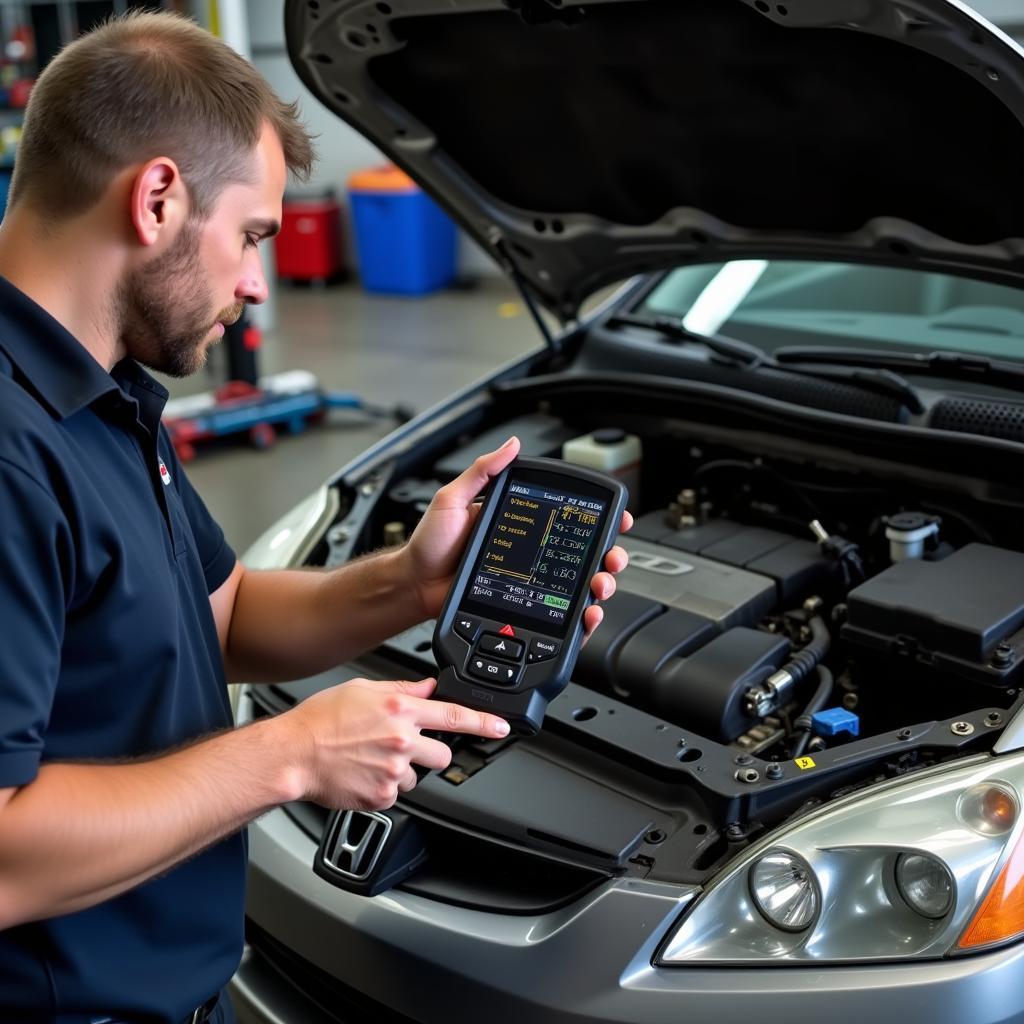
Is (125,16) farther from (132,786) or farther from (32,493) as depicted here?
(132,786)

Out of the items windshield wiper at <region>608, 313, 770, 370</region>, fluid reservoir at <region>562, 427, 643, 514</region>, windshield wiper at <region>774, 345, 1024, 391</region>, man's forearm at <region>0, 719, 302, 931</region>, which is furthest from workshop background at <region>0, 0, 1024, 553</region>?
man's forearm at <region>0, 719, 302, 931</region>

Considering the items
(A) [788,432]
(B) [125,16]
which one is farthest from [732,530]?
(B) [125,16]

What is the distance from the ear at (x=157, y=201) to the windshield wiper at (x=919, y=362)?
5.10 feet

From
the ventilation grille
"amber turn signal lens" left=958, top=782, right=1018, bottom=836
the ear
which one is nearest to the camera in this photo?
the ear

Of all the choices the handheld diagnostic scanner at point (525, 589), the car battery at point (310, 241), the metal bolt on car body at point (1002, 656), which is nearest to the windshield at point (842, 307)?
the metal bolt on car body at point (1002, 656)

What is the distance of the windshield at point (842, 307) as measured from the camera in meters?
2.49

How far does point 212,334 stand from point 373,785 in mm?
531

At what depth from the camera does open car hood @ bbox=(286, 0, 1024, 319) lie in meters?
1.75

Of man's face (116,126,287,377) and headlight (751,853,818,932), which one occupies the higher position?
man's face (116,126,287,377)

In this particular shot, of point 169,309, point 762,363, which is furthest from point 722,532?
point 169,309

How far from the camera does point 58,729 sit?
3.89 feet

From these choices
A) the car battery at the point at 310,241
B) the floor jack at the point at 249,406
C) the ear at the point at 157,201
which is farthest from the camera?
the car battery at the point at 310,241

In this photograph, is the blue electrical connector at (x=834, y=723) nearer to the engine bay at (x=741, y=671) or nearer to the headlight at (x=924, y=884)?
the engine bay at (x=741, y=671)

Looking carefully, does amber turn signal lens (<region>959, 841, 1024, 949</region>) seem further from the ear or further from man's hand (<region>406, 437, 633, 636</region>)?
the ear
